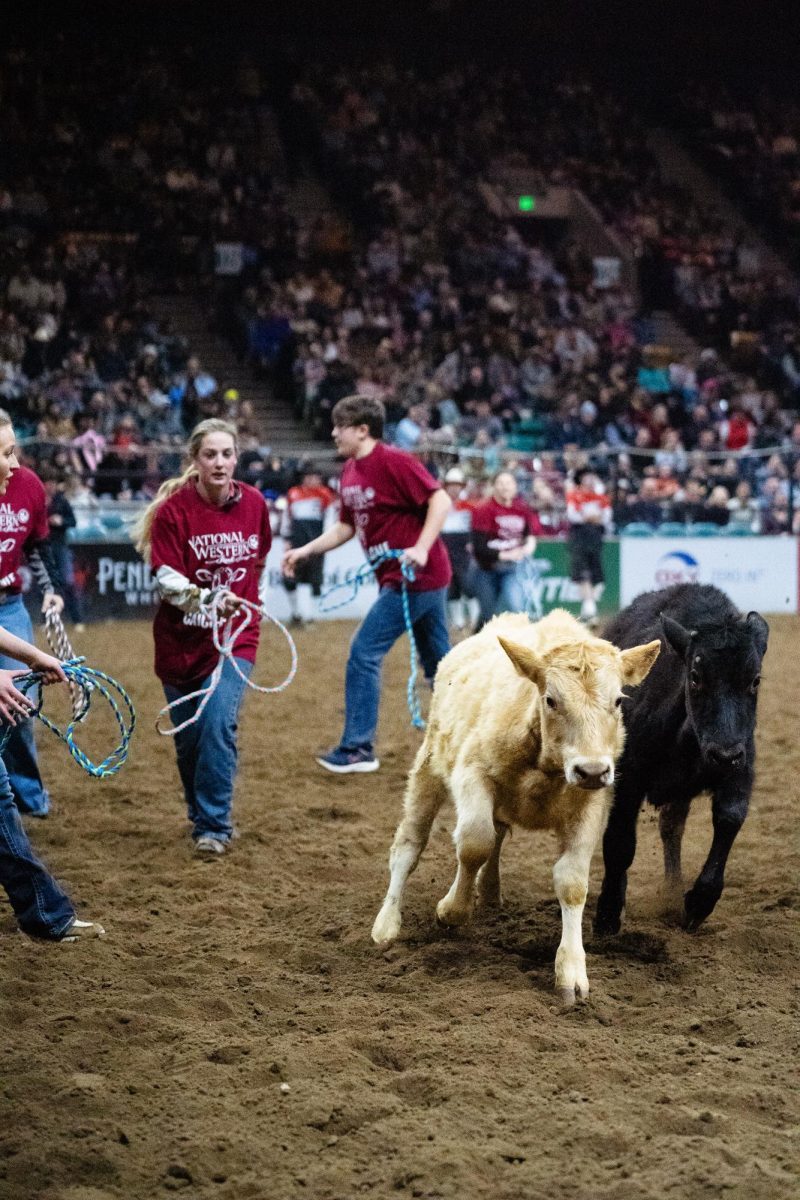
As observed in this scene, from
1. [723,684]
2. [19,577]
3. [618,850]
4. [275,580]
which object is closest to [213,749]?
[19,577]

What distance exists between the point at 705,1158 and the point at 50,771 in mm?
5826

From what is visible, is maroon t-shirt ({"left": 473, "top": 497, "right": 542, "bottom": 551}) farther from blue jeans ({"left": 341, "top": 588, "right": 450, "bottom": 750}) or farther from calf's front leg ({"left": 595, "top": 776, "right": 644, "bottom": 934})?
calf's front leg ({"left": 595, "top": 776, "right": 644, "bottom": 934})

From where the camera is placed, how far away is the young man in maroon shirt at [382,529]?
776 cm

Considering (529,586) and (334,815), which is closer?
(334,815)

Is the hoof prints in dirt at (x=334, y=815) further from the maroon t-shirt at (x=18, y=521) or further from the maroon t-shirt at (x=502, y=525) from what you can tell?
the maroon t-shirt at (x=502, y=525)

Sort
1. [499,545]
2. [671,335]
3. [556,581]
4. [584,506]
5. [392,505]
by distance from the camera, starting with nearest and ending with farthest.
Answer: [392,505]
[499,545]
[584,506]
[556,581]
[671,335]

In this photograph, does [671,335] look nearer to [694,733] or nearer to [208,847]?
[208,847]

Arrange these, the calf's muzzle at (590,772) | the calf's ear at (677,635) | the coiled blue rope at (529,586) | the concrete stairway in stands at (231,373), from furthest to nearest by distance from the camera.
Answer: the concrete stairway in stands at (231,373) < the coiled blue rope at (529,586) < the calf's ear at (677,635) < the calf's muzzle at (590,772)

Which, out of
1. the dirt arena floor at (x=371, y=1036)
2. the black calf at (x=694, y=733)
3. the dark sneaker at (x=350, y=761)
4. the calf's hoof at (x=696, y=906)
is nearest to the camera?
the dirt arena floor at (x=371, y=1036)

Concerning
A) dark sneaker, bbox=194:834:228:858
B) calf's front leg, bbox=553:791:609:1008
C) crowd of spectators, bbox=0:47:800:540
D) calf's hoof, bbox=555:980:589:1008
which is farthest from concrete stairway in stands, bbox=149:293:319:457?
calf's hoof, bbox=555:980:589:1008

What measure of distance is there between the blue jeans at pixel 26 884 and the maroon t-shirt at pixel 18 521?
6.42 ft

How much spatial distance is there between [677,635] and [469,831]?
3.56 feet

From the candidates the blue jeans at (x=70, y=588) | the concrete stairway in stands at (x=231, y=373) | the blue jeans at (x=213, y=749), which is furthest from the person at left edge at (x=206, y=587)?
the concrete stairway in stands at (x=231, y=373)

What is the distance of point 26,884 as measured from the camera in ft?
15.9
